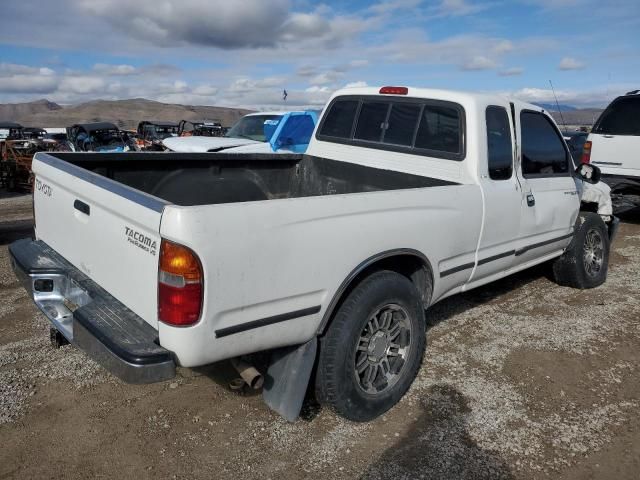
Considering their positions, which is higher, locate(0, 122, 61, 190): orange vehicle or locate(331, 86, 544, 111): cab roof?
locate(331, 86, 544, 111): cab roof

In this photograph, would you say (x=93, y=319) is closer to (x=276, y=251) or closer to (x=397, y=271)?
(x=276, y=251)

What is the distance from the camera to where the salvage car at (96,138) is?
16.3 metres

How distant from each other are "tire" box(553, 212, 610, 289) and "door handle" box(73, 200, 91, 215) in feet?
14.6

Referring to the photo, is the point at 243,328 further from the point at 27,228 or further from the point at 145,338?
the point at 27,228

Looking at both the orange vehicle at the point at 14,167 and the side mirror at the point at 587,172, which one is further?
the orange vehicle at the point at 14,167

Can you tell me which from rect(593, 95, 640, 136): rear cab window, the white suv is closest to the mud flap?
the white suv

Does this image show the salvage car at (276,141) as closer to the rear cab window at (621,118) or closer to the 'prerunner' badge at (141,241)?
the rear cab window at (621,118)

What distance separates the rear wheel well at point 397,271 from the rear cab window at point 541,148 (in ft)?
4.80

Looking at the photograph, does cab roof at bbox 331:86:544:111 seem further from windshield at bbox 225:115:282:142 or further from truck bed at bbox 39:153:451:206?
windshield at bbox 225:115:282:142

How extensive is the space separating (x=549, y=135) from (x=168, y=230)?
373cm

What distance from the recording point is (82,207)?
111 inches

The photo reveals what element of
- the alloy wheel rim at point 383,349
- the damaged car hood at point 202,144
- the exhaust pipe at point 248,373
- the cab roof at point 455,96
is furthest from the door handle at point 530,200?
the damaged car hood at point 202,144

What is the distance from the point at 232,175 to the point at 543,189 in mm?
2650

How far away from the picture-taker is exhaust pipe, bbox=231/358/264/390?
260cm
